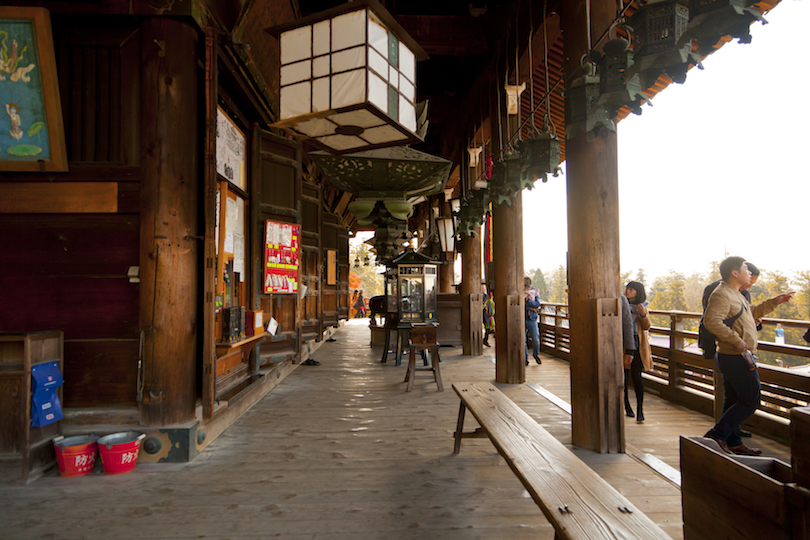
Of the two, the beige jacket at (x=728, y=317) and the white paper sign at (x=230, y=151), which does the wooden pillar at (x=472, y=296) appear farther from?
the beige jacket at (x=728, y=317)

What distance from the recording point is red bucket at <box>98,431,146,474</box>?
3125mm

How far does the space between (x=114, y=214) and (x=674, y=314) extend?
246 inches

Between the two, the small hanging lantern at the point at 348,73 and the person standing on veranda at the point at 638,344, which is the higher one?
the small hanging lantern at the point at 348,73

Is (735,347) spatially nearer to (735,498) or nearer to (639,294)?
(639,294)

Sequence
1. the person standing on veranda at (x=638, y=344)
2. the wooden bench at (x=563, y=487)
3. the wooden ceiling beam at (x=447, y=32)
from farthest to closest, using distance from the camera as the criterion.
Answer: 1. the wooden ceiling beam at (x=447, y=32)
2. the person standing on veranda at (x=638, y=344)
3. the wooden bench at (x=563, y=487)

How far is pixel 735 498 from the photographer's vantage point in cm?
115

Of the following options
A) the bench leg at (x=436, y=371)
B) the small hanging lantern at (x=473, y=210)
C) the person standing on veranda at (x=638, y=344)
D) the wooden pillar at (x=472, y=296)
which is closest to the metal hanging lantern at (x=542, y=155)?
the person standing on veranda at (x=638, y=344)

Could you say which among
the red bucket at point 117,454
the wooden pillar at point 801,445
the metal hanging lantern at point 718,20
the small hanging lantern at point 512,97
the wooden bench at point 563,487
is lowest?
the red bucket at point 117,454

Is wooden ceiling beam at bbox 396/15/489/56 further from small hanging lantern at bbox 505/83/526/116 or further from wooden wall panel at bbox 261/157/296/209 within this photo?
wooden wall panel at bbox 261/157/296/209

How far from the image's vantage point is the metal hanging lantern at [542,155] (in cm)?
372

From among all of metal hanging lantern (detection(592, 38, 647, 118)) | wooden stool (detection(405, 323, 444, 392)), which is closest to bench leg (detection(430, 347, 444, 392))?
wooden stool (detection(405, 323, 444, 392))

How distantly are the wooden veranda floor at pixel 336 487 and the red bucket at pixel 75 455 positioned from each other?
0.08 metres

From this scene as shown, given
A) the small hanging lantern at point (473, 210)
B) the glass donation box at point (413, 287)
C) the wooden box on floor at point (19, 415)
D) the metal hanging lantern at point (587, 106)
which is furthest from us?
the glass donation box at point (413, 287)

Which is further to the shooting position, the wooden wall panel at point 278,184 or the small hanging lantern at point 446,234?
the small hanging lantern at point 446,234
